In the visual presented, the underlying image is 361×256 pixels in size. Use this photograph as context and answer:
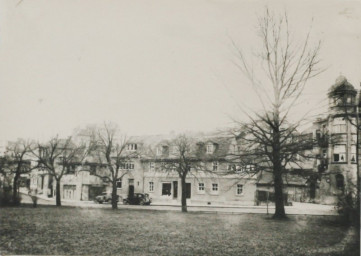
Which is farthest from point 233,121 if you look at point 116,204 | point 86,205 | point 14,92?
point 14,92

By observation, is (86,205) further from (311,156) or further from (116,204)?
(311,156)

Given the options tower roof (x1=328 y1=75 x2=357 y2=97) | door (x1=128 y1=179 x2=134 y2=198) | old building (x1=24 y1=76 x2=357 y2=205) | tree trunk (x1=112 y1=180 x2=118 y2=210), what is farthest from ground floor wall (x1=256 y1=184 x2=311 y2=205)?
tree trunk (x1=112 y1=180 x2=118 y2=210)

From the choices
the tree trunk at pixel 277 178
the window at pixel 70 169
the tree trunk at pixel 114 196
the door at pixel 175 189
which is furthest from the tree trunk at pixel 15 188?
the tree trunk at pixel 277 178

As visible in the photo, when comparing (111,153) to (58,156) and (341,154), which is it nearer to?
(58,156)

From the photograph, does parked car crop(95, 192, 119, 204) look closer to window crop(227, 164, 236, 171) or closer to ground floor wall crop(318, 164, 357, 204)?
window crop(227, 164, 236, 171)

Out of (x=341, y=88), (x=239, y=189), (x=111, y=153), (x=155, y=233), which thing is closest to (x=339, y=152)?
(x=341, y=88)

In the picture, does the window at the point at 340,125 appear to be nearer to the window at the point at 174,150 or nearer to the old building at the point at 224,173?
the old building at the point at 224,173
